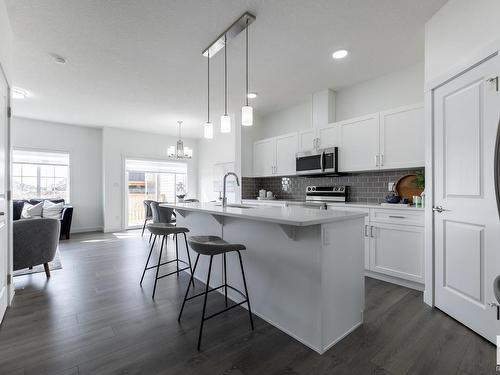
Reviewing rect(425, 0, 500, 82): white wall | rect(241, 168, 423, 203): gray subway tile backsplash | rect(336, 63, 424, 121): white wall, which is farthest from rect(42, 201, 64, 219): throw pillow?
rect(425, 0, 500, 82): white wall

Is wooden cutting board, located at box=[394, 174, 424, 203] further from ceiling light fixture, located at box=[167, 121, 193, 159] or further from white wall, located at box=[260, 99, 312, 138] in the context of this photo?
ceiling light fixture, located at box=[167, 121, 193, 159]

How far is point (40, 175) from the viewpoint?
573 centimetres

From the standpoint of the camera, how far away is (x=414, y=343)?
5.74ft

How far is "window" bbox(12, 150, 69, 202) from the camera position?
5.48 meters

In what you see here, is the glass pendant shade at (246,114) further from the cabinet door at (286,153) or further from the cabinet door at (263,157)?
the cabinet door at (263,157)

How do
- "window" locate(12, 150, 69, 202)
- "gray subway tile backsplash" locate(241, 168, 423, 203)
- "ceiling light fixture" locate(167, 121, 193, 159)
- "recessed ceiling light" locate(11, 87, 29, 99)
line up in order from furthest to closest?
"window" locate(12, 150, 69, 202)
"ceiling light fixture" locate(167, 121, 193, 159)
"recessed ceiling light" locate(11, 87, 29, 99)
"gray subway tile backsplash" locate(241, 168, 423, 203)

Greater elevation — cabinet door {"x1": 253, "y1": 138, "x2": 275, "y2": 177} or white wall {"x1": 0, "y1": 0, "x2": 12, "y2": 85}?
white wall {"x1": 0, "y1": 0, "x2": 12, "y2": 85}

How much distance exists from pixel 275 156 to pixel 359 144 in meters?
1.63

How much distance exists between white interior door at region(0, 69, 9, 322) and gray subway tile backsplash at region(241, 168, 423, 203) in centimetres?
351

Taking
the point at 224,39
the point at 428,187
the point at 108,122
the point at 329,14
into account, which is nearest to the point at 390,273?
the point at 428,187

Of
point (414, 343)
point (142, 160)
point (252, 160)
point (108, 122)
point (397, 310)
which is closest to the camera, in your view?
point (414, 343)

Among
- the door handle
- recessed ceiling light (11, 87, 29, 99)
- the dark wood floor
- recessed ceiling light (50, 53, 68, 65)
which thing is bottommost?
the dark wood floor

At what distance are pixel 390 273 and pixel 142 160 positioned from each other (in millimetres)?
6200

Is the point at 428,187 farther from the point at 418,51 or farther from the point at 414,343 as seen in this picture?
the point at 418,51
